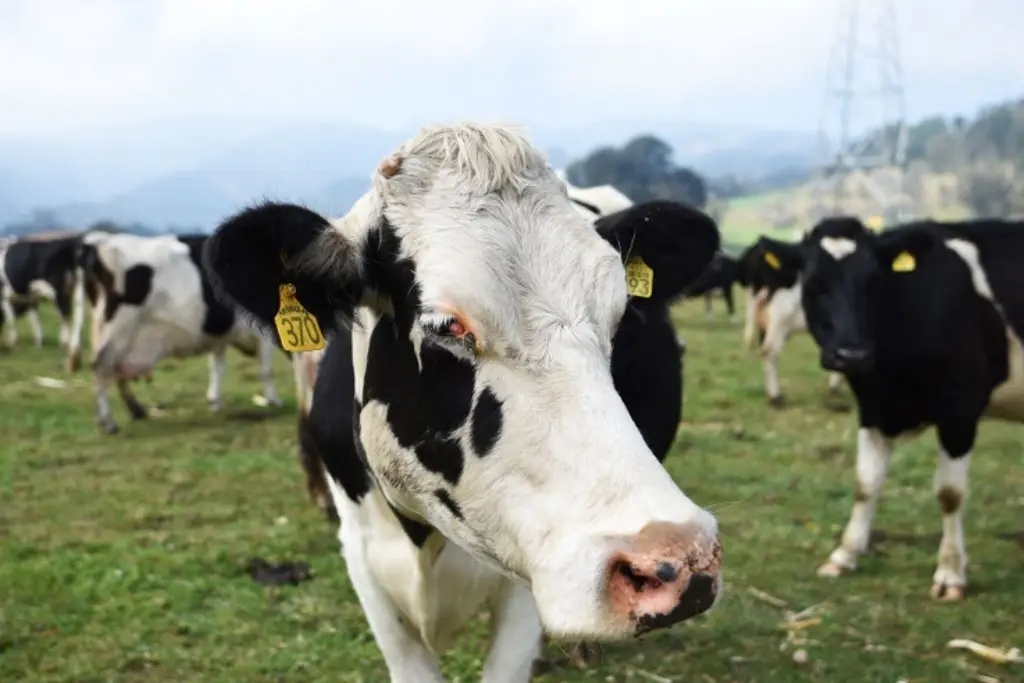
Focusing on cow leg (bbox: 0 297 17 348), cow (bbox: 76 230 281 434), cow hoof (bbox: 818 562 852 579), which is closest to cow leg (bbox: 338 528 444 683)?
cow hoof (bbox: 818 562 852 579)

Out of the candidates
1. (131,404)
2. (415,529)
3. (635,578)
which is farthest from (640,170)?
(635,578)

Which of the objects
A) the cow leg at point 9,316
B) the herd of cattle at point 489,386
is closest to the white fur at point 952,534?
the herd of cattle at point 489,386

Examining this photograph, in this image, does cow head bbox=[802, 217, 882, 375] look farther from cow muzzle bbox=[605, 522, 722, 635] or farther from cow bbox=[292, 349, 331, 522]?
cow muzzle bbox=[605, 522, 722, 635]

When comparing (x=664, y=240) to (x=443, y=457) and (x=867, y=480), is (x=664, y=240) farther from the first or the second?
(x=867, y=480)

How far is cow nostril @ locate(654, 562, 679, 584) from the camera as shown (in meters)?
1.79

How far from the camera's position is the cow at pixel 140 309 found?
33.2 ft

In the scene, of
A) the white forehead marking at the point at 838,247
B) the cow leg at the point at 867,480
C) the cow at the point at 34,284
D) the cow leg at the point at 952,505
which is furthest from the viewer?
the cow at the point at 34,284

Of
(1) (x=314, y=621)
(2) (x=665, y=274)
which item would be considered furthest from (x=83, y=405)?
(2) (x=665, y=274)

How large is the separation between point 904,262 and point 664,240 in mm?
3449

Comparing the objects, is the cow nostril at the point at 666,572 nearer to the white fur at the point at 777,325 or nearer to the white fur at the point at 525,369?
the white fur at the point at 525,369

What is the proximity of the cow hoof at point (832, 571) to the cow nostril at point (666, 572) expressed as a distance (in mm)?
4314

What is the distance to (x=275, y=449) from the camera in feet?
29.6

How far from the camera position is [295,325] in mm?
2613

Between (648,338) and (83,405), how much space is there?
9.25 m
